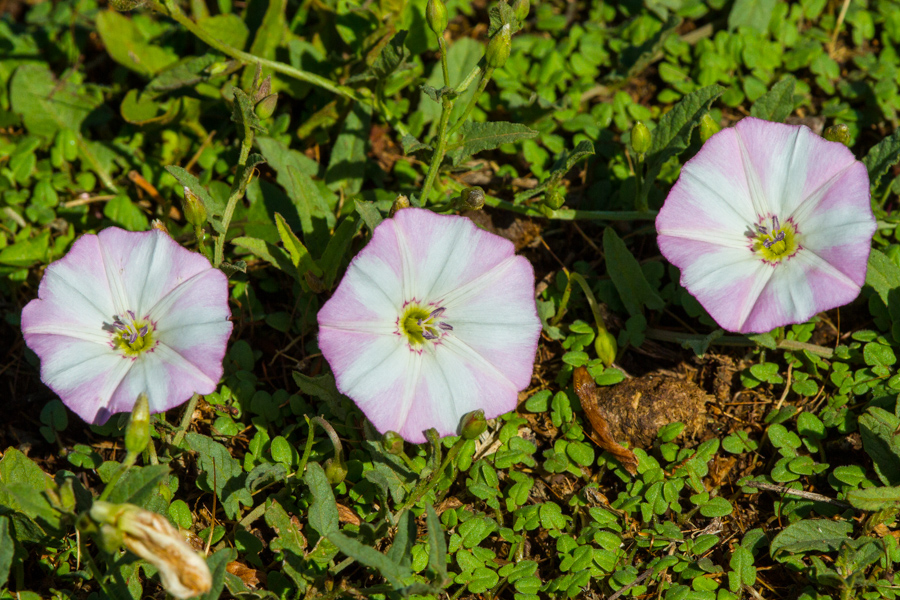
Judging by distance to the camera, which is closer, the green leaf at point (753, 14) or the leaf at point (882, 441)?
the leaf at point (882, 441)

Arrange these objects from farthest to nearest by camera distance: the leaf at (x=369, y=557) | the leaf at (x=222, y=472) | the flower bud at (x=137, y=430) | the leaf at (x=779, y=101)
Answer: the leaf at (x=779, y=101) → the leaf at (x=222, y=472) → the leaf at (x=369, y=557) → the flower bud at (x=137, y=430)

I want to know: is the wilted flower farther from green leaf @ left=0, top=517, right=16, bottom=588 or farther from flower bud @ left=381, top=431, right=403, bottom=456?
flower bud @ left=381, top=431, right=403, bottom=456

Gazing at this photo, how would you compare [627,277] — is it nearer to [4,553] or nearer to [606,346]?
[606,346]

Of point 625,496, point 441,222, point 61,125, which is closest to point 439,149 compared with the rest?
point 441,222

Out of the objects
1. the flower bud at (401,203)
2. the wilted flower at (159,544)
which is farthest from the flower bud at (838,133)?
the wilted flower at (159,544)

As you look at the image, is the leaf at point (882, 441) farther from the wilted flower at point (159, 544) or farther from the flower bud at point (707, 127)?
the wilted flower at point (159, 544)

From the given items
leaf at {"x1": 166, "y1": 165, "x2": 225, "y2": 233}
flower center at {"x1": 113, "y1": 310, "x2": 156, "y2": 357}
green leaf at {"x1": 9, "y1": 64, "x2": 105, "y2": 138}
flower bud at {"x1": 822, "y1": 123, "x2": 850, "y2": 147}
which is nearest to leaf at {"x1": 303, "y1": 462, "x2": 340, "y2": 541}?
flower center at {"x1": 113, "y1": 310, "x2": 156, "y2": 357}
